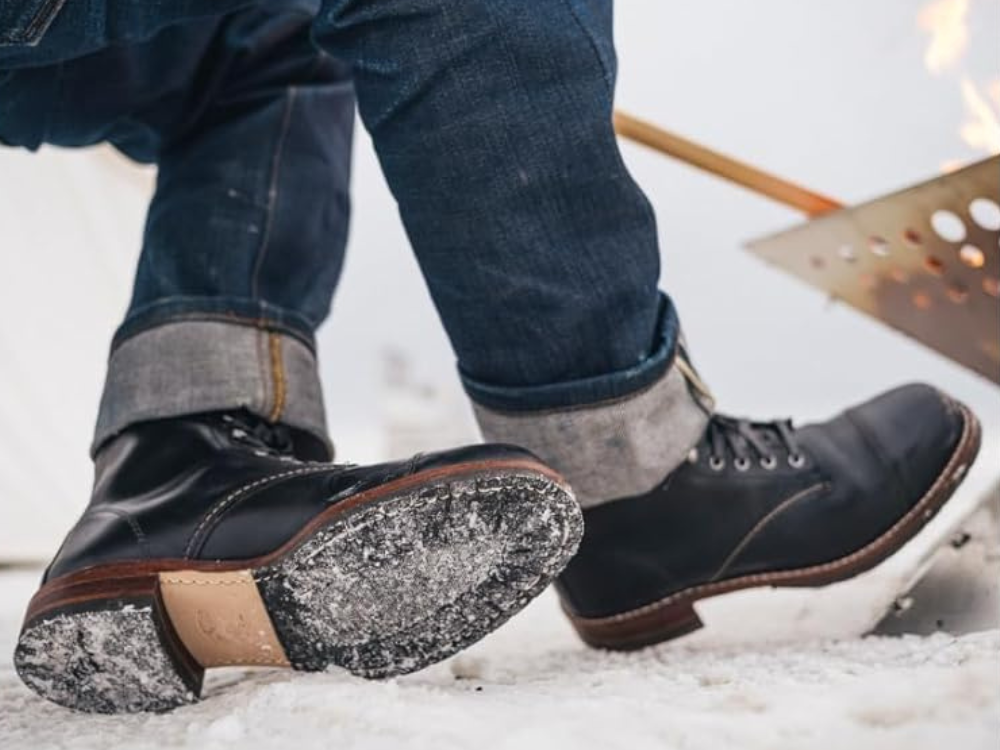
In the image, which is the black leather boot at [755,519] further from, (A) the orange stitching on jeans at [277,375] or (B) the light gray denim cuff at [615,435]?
(A) the orange stitching on jeans at [277,375]

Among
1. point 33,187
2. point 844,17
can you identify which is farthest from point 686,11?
point 33,187

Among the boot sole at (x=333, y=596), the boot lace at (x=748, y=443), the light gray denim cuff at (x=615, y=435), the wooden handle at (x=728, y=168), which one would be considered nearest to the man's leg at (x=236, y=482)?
the boot sole at (x=333, y=596)

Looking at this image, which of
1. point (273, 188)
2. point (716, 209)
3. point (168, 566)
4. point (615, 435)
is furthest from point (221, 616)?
point (716, 209)

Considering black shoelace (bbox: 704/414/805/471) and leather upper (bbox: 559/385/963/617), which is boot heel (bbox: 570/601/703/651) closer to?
leather upper (bbox: 559/385/963/617)

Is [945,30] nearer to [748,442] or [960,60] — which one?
[960,60]

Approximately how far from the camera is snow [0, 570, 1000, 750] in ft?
1.37

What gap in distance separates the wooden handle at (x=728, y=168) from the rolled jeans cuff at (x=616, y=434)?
385mm

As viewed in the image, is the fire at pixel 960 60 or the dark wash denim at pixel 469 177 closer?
the dark wash denim at pixel 469 177

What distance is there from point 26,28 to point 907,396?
2.29ft

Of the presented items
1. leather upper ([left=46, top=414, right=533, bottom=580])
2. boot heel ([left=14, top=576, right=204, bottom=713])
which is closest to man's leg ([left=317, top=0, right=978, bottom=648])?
leather upper ([left=46, top=414, right=533, bottom=580])

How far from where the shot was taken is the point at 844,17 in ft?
3.38

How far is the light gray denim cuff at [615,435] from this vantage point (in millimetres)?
650

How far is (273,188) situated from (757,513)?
48 centimetres

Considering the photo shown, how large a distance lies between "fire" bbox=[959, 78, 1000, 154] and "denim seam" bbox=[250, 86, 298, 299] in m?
0.62
